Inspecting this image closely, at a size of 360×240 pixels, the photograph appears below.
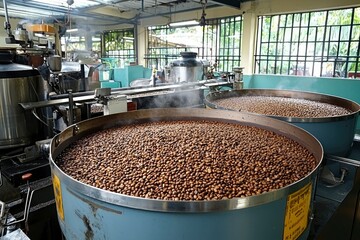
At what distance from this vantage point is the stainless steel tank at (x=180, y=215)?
0.80 meters

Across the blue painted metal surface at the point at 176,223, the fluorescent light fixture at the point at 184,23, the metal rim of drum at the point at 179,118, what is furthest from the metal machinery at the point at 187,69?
the fluorescent light fixture at the point at 184,23

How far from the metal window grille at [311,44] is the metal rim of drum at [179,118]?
15.6 feet

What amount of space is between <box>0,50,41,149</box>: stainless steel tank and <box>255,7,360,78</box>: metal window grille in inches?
227

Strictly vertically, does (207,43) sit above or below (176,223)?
above

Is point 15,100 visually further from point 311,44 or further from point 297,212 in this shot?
point 311,44

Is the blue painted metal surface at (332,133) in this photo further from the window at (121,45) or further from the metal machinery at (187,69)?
the window at (121,45)

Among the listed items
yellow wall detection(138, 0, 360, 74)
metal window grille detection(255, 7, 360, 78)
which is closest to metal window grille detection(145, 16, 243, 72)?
yellow wall detection(138, 0, 360, 74)

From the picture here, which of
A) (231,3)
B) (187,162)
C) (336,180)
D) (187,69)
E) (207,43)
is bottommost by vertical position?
(336,180)

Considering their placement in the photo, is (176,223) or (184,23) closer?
(176,223)

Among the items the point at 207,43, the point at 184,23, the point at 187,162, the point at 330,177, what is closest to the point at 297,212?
the point at 187,162

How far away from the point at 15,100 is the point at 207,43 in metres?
6.66

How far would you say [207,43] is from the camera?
773 centimetres

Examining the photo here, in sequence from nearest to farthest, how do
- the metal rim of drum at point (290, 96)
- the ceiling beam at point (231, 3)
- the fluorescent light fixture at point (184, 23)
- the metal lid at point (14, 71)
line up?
the metal lid at point (14, 71)
the metal rim of drum at point (290, 96)
the ceiling beam at point (231, 3)
the fluorescent light fixture at point (184, 23)

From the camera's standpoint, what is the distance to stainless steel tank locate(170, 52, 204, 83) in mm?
3924
